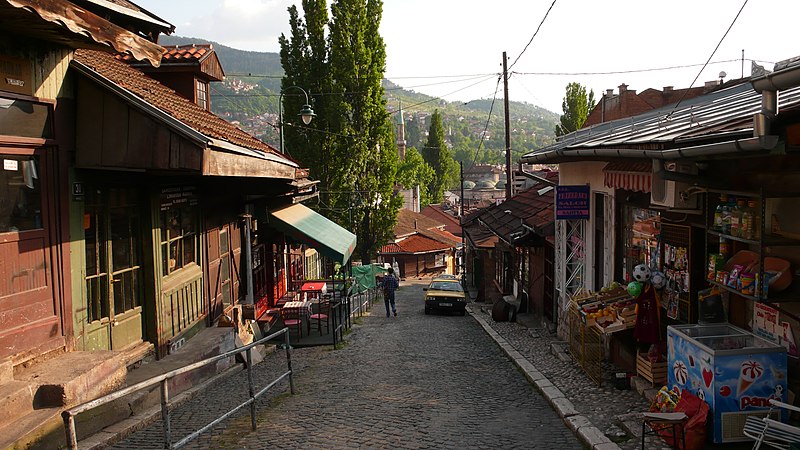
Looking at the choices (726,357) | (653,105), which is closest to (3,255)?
(726,357)

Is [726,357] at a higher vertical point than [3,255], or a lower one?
lower

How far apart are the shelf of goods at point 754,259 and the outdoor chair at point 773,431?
1113mm

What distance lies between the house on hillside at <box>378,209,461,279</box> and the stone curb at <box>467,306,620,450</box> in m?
A: 39.5

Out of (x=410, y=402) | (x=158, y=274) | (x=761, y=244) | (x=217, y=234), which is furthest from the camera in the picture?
(x=217, y=234)

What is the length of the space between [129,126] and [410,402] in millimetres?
5098

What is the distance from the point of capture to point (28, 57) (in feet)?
21.4

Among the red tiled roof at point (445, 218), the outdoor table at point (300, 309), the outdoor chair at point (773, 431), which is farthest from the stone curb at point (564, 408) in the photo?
the red tiled roof at point (445, 218)

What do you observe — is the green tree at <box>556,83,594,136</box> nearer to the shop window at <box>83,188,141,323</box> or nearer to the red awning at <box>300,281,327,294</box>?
the red awning at <box>300,281,327,294</box>

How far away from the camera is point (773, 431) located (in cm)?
530

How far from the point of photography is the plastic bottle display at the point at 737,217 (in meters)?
6.42

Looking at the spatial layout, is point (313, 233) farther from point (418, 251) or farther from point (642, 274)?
point (418, 251)

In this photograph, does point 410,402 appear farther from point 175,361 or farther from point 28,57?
point 28,57

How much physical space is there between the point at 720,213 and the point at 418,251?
46.2 meters

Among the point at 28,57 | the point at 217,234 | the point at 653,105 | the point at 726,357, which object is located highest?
the point at 653,105
